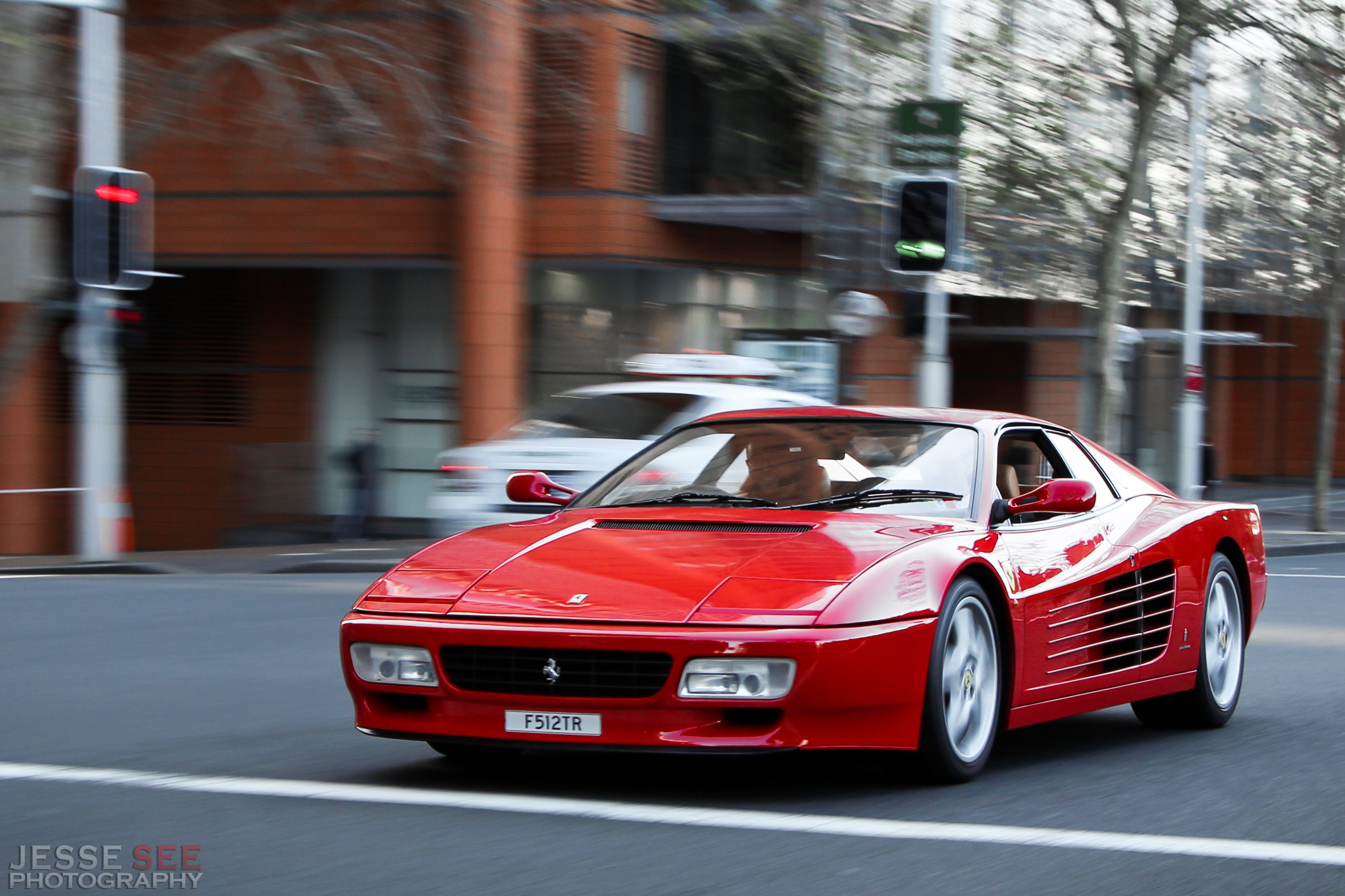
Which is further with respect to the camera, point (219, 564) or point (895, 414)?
point (219, 564)

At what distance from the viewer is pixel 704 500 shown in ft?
21.3

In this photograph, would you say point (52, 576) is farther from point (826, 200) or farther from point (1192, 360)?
point (1192, 360)

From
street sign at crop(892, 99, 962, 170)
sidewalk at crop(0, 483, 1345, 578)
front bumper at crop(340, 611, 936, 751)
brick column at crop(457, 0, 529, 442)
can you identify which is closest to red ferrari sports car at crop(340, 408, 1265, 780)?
front bumper at crop(340, 611, 936, 751)

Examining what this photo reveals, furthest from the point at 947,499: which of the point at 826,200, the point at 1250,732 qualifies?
the point at 826,200

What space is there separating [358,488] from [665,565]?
19140mm

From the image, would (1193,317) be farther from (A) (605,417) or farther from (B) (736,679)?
(B) (736,679)

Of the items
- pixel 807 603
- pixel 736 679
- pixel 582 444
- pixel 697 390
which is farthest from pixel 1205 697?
pixel 582 444

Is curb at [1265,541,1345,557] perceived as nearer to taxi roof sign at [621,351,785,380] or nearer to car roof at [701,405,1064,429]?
taxi roof sign at [621,351,785,380]

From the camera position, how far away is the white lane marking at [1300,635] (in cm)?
1120

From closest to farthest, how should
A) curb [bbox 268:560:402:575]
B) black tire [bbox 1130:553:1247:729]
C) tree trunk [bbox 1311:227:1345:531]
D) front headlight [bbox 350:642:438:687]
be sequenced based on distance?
front headlight [bbox 350:642:438:687] < black tire [bbox 1130:553:1247:729] < curb [bbox 268:560:402:575] < tree trunk [bbox 1311:227:1345:531]

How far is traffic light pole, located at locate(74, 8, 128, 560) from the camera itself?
1875 centimetres

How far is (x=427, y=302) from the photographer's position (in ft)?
91.5

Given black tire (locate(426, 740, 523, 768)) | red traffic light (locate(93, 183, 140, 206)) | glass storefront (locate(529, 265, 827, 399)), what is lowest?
black tire (locate(426, 740, 523, 768))

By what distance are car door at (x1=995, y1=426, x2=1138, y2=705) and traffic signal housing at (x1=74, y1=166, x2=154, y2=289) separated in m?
13.2
